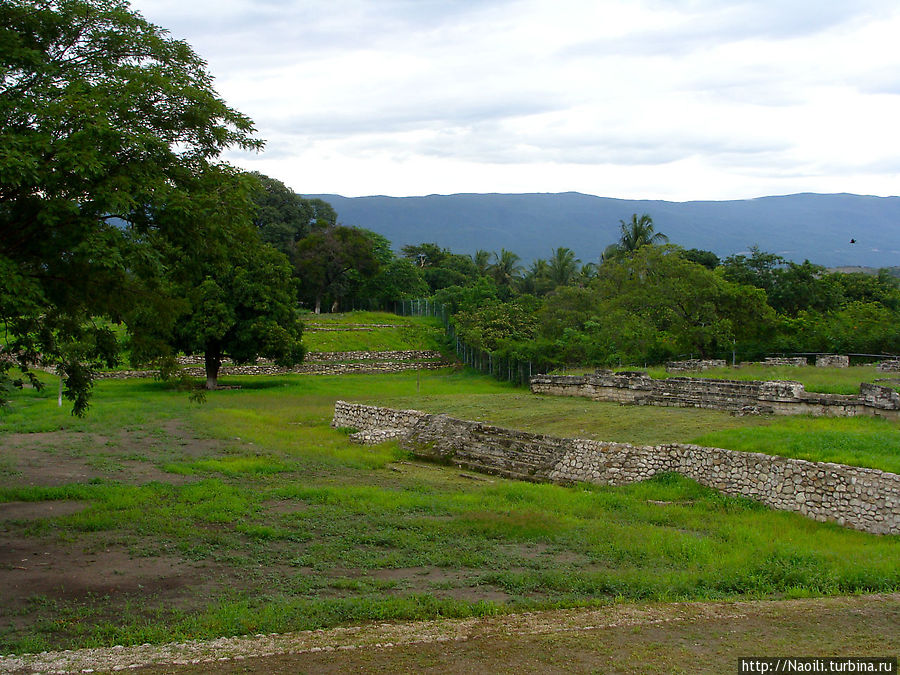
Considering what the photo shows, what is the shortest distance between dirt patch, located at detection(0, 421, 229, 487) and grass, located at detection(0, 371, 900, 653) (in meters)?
0.28

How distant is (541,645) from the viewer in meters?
7.72

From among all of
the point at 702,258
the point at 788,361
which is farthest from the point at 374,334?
the point at 788,361

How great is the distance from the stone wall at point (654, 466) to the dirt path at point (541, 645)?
492 centimetres

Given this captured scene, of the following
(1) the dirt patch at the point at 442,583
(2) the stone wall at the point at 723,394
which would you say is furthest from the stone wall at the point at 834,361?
(1) the dirt patch at the point at 442,583

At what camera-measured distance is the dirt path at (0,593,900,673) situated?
23.5 feet

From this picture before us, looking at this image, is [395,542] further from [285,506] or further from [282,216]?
[282,216]

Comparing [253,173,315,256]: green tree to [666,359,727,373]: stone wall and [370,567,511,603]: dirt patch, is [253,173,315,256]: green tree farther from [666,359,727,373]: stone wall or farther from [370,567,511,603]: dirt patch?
[370,567,511,603]: dirt patch

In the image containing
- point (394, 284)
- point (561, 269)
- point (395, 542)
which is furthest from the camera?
point (561, 269)

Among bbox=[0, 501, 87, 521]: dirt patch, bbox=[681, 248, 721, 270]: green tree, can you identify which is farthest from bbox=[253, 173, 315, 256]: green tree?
bbox=[0, 501, 87, 521]: dirt patch

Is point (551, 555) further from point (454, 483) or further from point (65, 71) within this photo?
point (65, 71)

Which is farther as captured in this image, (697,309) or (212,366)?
(212,366)

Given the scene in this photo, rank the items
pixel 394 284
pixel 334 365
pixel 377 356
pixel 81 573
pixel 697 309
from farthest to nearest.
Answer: pixel 394 284 < pixel 377 356 < pixel 334 365 < pixel 697 309 < pixel 81 573

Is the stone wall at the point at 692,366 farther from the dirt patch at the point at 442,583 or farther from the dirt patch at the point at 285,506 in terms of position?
the dirt patch at the point at 442,583

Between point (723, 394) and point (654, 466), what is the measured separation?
787cm
